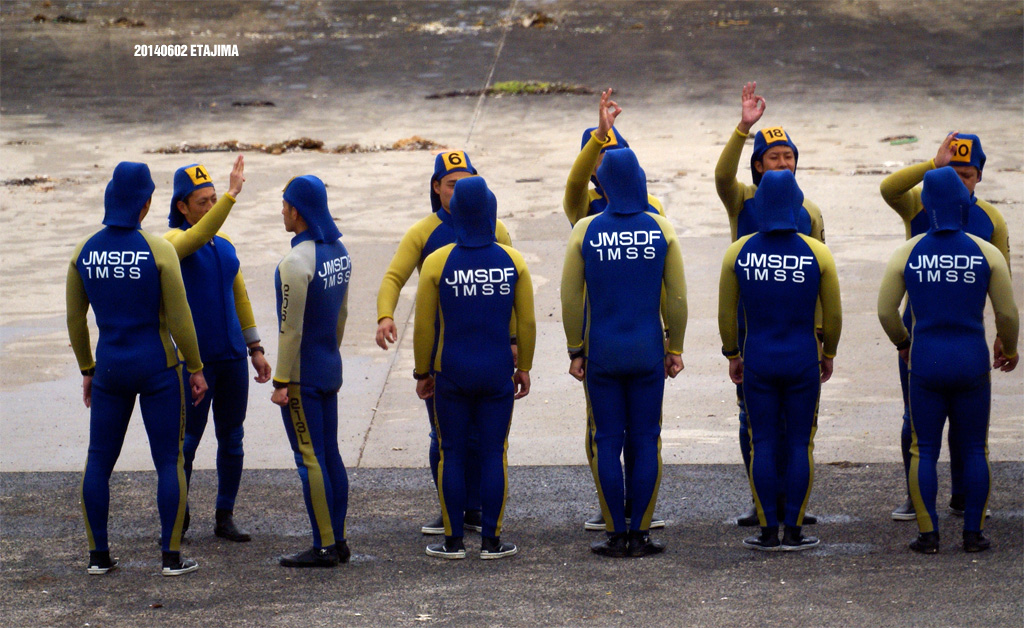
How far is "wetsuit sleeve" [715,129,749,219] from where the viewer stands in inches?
265

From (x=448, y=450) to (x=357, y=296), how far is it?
6.10 metres

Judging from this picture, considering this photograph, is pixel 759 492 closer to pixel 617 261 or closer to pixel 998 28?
pixel 617 261

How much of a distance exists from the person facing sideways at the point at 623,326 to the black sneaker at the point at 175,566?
7.18 feet

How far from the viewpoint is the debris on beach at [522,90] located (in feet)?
75.3

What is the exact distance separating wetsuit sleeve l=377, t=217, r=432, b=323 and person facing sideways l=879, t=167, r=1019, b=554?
8.52 feet

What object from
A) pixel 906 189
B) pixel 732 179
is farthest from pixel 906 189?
pixel 732 179

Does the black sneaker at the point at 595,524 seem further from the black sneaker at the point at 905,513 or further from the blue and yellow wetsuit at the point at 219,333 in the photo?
the blue and yellow wetsuit at the point at 219,333

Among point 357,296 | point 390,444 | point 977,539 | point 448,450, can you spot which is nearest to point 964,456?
point 977,539

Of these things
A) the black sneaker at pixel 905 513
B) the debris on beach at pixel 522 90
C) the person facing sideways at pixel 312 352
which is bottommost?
Answer: the black sneaker at pixel 905 513

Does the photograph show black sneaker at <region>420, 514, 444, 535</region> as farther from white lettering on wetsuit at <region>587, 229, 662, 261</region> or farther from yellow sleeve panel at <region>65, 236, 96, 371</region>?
yellow sleeve panel at <region>65, 236, 96, 371</region>

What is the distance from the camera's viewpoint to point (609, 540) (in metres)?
6.29

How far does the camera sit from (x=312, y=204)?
20.0 feet

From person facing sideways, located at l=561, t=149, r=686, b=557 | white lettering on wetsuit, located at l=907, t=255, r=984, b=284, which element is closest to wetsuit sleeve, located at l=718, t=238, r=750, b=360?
person facing sideways, located at l=561, t=149, r=686, b=557

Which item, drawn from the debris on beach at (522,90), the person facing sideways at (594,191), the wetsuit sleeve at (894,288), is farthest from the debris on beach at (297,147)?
the wetsuit sleeve at (894,288)
